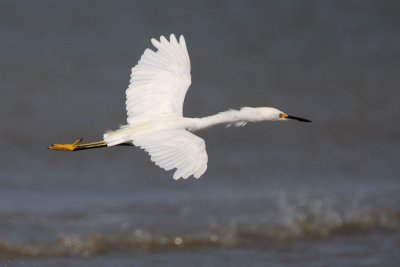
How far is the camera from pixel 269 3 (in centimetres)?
1374

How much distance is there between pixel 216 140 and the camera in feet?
34.0

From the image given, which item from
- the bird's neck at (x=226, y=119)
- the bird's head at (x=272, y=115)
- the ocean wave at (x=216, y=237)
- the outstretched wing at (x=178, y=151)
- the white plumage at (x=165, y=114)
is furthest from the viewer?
the ocean wave at (x=216, y=237)

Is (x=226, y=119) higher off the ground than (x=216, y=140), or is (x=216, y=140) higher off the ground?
(x=216, y=140)

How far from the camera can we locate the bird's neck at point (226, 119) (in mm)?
6507

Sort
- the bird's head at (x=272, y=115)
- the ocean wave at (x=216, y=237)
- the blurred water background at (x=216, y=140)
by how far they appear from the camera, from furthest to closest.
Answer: the blurred water background at (x=216, y=140) → the ocean wave at (x=216, y=237) → the bird's head at (x=272, y=115)

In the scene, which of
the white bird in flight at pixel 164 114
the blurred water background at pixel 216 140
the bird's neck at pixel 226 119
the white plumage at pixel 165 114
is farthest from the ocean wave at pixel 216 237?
the bird's neck at pixel 226 119

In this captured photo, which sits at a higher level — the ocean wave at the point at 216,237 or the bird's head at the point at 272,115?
the bird's head at the point at 272,115

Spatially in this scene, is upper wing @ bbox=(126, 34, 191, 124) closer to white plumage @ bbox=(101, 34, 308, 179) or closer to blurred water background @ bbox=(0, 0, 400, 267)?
white plumage @ bbox=(101, 34, 308, 179)

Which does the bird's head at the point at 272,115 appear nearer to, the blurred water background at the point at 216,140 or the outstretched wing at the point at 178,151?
the outstretched wing at the point at 178,151

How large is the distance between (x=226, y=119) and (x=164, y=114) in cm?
45

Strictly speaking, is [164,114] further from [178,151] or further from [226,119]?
[178,151]

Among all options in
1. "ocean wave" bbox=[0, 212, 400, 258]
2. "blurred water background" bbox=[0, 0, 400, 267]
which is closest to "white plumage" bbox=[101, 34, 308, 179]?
"blurred water background" bbox=[0, 0, 400, 267]

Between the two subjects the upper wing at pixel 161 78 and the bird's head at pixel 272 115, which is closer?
the bird's head at pixel 272 115

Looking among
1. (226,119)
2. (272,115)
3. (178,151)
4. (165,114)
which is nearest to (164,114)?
(165,114)
